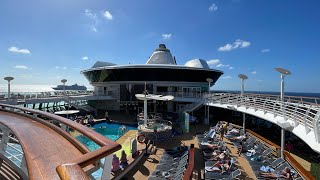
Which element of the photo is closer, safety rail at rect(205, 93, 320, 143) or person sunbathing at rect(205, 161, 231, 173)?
safety rail at rect(205, 93, 320, 143)

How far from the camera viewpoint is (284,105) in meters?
9.91

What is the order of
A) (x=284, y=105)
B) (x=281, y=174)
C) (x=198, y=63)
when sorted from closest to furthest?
(x=281, y=174) → (x=284, y=105) → (x=198, y=63)

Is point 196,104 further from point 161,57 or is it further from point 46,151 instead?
point 46,151

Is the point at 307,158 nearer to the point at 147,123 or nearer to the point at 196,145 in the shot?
the point at 196,145

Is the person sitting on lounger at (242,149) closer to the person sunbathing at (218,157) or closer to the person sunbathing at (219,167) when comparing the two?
the person sunbathing at (218,157)

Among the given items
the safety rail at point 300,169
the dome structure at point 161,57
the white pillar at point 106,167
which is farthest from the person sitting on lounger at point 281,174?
the dome structure at point 161,57

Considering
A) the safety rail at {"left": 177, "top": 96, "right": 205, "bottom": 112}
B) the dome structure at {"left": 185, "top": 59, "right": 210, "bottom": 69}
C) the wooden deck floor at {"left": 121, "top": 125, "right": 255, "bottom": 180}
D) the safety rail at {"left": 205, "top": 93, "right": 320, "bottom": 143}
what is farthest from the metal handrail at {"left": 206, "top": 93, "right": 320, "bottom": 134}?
the dome structure at {"left": 185, "top": 59, "right": 210, "bottom": 69}

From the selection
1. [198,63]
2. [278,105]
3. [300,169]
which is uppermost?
[198,63]

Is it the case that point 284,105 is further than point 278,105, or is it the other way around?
point 278,105

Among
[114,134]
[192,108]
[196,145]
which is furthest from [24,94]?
[196,145]

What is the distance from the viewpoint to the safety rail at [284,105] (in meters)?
7.74

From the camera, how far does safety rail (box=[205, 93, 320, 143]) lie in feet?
25.4

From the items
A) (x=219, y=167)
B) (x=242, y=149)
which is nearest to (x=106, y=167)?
(x=219, y=167)

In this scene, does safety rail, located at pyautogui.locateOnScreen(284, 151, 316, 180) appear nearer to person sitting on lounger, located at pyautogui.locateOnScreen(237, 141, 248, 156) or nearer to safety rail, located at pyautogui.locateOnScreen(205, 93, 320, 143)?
safety rail, located at pyautogui.locateOnScreen(205, 93, 320, 143)
